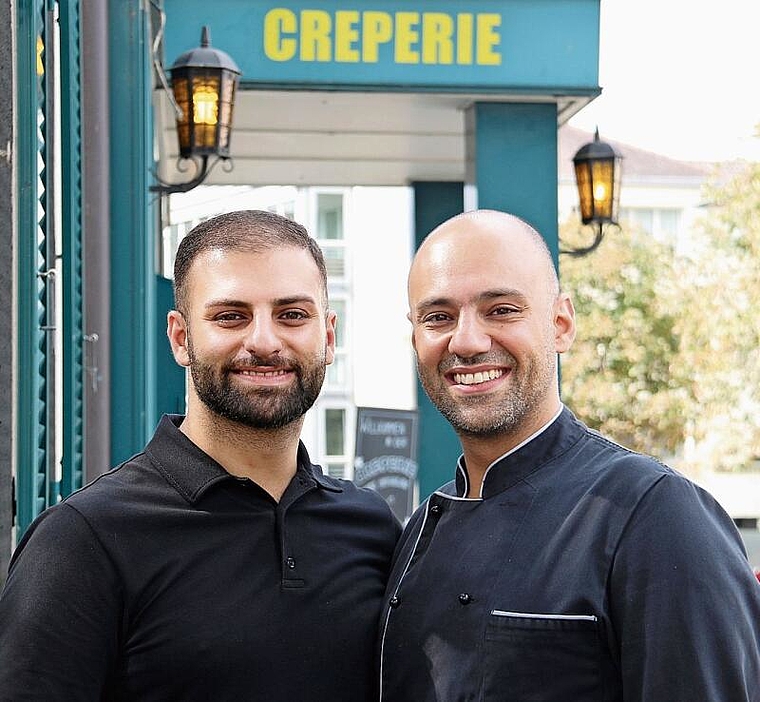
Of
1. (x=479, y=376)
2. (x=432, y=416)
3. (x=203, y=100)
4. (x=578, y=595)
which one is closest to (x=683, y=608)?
(x=578, y=595)

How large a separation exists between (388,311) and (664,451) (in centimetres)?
842

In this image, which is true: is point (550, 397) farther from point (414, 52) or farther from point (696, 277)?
point (696, 277)

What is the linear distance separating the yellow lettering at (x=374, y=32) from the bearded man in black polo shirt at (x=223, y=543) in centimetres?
496

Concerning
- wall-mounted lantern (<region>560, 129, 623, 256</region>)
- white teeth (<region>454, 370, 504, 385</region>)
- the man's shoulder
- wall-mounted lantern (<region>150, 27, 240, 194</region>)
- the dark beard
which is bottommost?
the man's shoulder

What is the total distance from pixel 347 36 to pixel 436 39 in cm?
51

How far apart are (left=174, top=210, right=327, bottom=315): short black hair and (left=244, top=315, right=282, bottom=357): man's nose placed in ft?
0.47

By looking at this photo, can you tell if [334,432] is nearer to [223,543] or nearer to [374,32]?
[374,32]

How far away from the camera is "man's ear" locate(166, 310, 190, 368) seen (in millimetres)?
2606

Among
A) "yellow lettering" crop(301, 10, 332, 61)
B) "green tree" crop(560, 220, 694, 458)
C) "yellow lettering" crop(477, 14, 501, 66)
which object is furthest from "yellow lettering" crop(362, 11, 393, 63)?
"green tree" crop(560, 220, 694, 458)

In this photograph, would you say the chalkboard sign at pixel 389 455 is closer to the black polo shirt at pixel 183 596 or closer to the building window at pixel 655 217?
the black polo shirt at pixel 183 596

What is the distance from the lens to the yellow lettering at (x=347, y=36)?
24.3 feet

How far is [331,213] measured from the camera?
3525 centimetres

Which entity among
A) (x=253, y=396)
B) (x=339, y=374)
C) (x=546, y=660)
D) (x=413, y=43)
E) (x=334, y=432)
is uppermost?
(x=413, y=43)

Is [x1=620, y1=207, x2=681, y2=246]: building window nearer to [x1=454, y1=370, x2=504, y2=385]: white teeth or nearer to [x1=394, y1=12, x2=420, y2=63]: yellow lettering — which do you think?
[x1=394, y1=12, x2=420, y2=63]: yellow lettering
